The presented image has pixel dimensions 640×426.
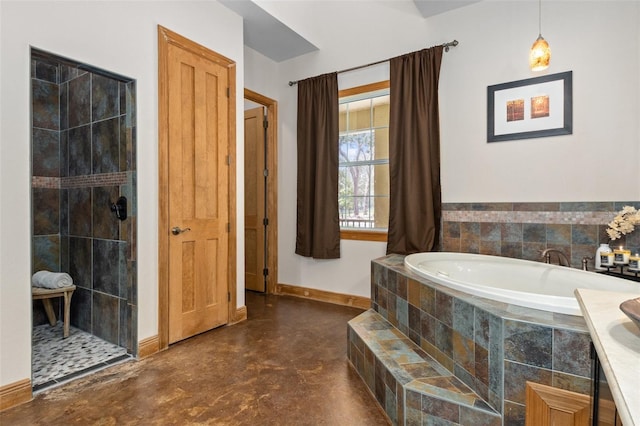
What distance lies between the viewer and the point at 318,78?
3.94m

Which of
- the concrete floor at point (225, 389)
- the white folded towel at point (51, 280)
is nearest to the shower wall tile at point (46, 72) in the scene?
the white folded towel at point (51, 280)

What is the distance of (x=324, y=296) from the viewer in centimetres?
401

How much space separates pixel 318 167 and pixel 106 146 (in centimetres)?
205

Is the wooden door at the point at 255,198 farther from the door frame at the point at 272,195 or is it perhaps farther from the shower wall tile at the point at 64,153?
the shower wall tile at the point at 64,153

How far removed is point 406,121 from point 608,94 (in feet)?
5.05

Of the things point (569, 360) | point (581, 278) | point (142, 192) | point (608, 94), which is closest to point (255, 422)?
point (569, 360)

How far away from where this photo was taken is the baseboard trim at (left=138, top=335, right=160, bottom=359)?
2.46 m

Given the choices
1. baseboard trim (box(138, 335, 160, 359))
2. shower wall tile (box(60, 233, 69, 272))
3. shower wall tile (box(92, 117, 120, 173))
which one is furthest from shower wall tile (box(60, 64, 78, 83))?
baseboard trim (box(138, 335, 160, 359))

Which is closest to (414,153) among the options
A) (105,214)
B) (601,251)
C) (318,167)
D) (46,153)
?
(318,167)

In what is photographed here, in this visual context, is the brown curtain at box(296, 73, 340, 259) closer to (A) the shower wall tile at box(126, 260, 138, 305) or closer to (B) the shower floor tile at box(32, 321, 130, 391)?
(A) the shower wall tile at box(126, 260, 138, 305)

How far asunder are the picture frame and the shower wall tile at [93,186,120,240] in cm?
321

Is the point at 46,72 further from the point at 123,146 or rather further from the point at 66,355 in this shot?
the point at 66,355

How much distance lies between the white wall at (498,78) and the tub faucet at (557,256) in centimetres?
46

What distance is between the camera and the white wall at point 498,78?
101 inches
